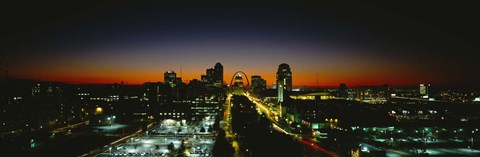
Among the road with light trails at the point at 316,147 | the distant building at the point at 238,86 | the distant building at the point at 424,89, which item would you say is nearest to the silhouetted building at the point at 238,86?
the distant building at the point at 238,86

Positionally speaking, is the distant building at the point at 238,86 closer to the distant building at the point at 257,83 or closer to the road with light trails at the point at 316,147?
the distant building at the point at 257,83

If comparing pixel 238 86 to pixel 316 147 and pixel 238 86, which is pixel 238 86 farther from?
pixel 316 147

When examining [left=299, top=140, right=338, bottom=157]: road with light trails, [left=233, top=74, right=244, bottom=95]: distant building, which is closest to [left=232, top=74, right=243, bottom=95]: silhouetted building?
[left=233, top=74, right=244, bottom=95]: distant building

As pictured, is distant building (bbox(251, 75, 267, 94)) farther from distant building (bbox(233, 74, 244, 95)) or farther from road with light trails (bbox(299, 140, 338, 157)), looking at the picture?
road with light trails (bbox(299, 140, 338, 157))

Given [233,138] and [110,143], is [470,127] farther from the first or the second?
[110,143]

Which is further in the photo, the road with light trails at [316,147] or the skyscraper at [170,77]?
the skyscraper at [170,77]

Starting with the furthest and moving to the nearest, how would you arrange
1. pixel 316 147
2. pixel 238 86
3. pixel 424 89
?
pixel 238 86
pixel 424 89
pixel 316 147

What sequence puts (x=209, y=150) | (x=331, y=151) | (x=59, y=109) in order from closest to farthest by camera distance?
(x=331, y=151), (x=209, y=150), (x=59, y=109)

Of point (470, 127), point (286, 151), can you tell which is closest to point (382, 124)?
point (470, 127)

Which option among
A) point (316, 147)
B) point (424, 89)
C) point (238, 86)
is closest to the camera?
point (316, 147)

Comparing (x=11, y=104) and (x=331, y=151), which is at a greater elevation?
(x=11, y=104)

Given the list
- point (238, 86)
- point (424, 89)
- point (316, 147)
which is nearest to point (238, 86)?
point (238, 86)
